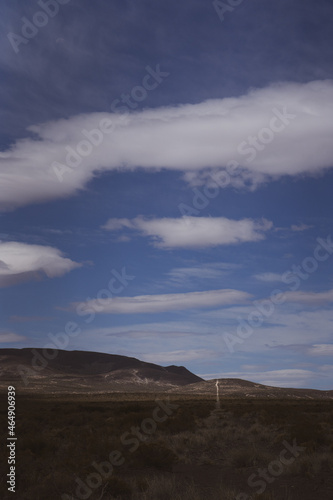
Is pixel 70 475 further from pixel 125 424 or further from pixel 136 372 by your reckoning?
pixel 136 372

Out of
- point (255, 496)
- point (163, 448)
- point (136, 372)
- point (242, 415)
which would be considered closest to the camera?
point (255, 496)

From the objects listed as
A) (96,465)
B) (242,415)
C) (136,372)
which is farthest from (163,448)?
(136,372)

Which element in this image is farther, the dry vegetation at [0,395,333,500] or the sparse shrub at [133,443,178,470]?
the sparse shrub at [133,443,178,470]

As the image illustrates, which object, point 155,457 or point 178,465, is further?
point 178,465

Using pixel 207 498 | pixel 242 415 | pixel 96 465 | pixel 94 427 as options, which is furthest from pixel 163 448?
pixel 242 415

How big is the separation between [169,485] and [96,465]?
3449 millimetres

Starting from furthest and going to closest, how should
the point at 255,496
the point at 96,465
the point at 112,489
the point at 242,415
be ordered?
the point at 242,415
the point at 96,465
the point at 112,489
the point at 255,496

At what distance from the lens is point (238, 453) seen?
45.6ft

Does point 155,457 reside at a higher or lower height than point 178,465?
higher

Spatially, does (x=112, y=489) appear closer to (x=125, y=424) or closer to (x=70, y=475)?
(x=70, y=475)

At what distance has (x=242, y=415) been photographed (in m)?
29.9

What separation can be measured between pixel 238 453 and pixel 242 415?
16921 millimetres

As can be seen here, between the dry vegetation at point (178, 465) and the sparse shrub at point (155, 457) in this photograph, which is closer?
the dry vegetation at point (178, 465)

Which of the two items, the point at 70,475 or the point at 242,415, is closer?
the point at 70,475
